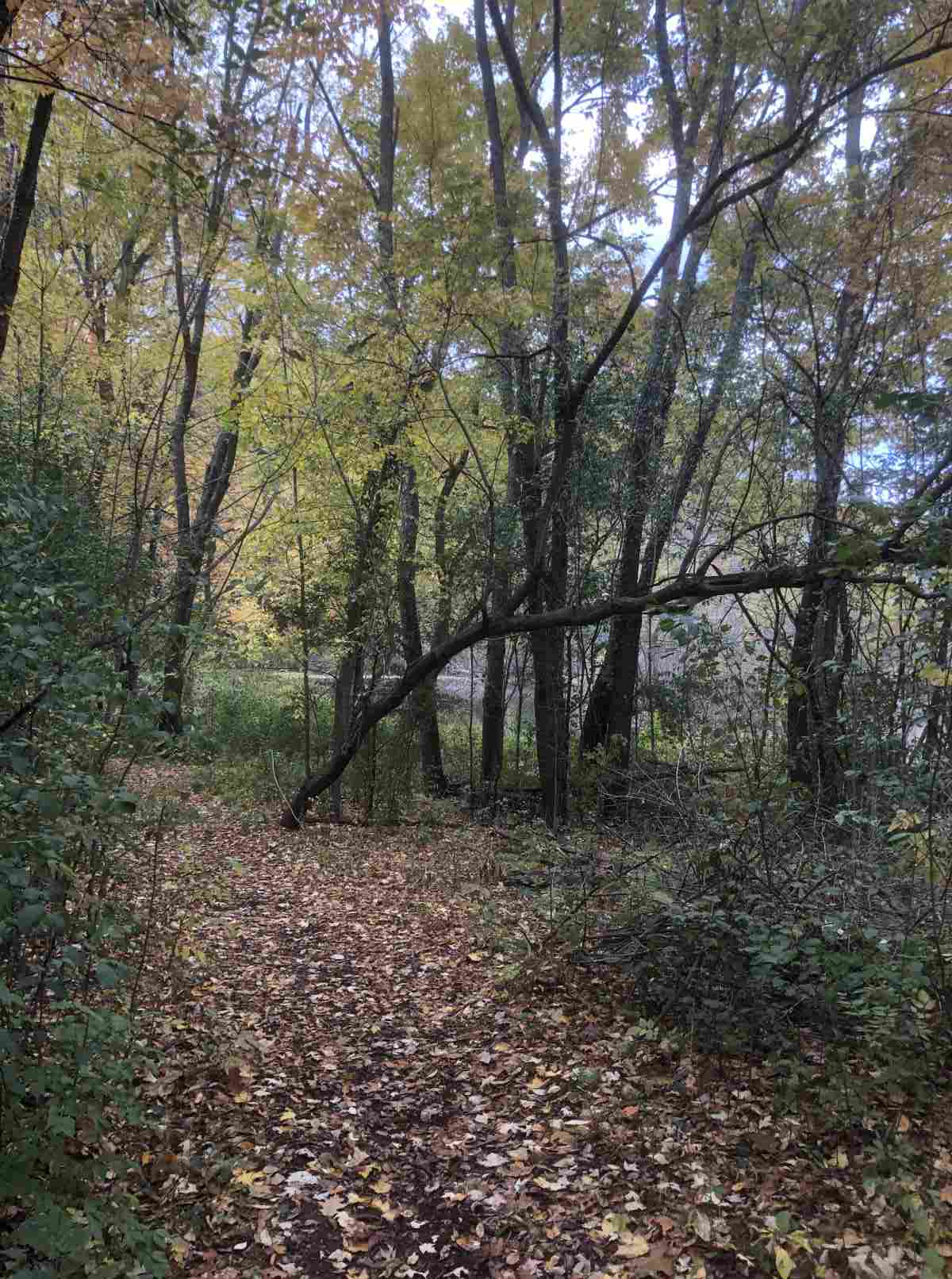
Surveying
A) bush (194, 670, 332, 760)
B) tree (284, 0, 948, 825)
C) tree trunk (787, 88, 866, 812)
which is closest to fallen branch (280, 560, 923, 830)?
tree (284, 0, 948, 825)

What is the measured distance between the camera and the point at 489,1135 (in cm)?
311

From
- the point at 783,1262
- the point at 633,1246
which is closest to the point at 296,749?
the point at 633,1246

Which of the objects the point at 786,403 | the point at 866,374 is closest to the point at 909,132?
the point at 866,374

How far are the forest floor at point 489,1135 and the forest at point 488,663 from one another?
0.02 m

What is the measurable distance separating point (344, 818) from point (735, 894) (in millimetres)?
5820

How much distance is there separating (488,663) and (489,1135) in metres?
7.26

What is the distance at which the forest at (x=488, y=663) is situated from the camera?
251 centimetres

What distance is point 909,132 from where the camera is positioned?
22.8 feet

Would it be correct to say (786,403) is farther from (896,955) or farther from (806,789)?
(896,955)

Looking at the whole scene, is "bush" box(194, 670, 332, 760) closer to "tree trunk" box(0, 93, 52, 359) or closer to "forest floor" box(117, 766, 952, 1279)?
"forest floor" box(117, 766, 952, 1279)

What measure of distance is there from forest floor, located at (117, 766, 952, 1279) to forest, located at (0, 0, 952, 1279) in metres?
0.02

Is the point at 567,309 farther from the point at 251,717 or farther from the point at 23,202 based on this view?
the point at 251,717

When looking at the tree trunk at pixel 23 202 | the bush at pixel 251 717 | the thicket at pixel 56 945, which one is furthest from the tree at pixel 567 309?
the thicket at pixel 56 945

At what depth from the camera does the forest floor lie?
2432mm
